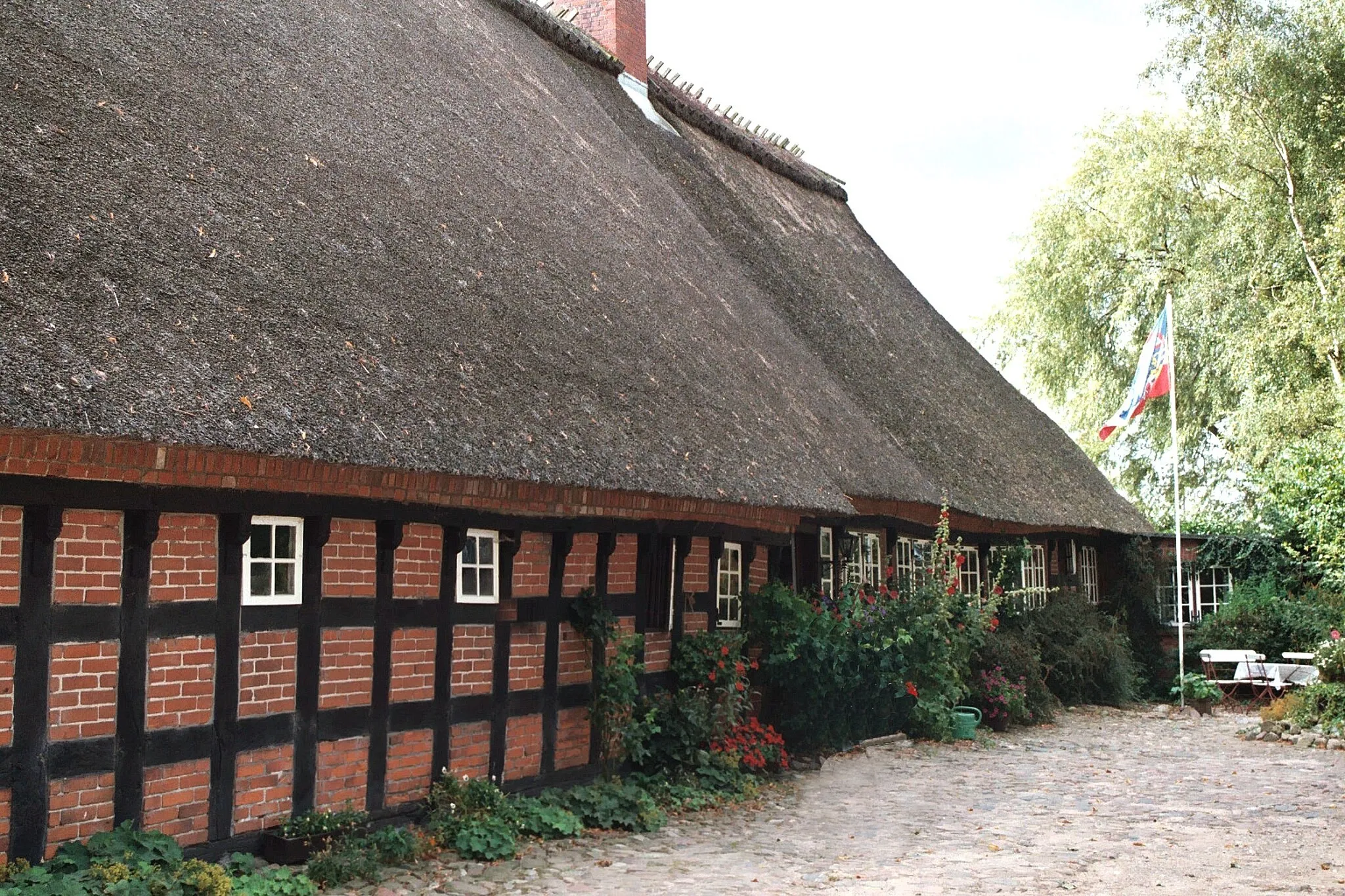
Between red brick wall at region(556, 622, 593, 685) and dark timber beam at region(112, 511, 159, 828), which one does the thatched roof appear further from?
red brick wall at region(556, 622, 593, 685)

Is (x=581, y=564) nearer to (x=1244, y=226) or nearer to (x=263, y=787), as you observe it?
(x=263, y=787)

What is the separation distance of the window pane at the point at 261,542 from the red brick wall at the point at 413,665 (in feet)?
3.24

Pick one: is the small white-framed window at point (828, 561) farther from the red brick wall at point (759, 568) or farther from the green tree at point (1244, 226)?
the green tree at point (1244, 226)

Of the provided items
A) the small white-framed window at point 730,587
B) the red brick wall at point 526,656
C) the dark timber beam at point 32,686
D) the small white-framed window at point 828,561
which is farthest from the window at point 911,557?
the dark timber beam at point 32,686

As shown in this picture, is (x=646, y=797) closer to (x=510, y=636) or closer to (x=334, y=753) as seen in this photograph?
(x=510, y=636)

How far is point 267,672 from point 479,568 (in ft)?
5.83

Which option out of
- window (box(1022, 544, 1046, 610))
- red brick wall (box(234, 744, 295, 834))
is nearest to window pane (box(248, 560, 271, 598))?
red brick wall (box(234, 744, 295, 834))

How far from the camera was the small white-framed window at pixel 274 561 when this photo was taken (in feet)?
21.7

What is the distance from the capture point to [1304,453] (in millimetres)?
17250

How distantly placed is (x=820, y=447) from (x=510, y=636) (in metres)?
3.77

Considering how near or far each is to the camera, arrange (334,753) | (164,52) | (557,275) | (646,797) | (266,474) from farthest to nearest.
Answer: (557,275), (646,797), (164,52), (334,753), (266,474)

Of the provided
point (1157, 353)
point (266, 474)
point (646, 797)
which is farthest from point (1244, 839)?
point (1157, 353)

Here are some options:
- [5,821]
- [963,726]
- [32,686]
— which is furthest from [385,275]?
[963,726]

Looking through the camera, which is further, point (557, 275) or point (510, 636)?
point (557, 275)
